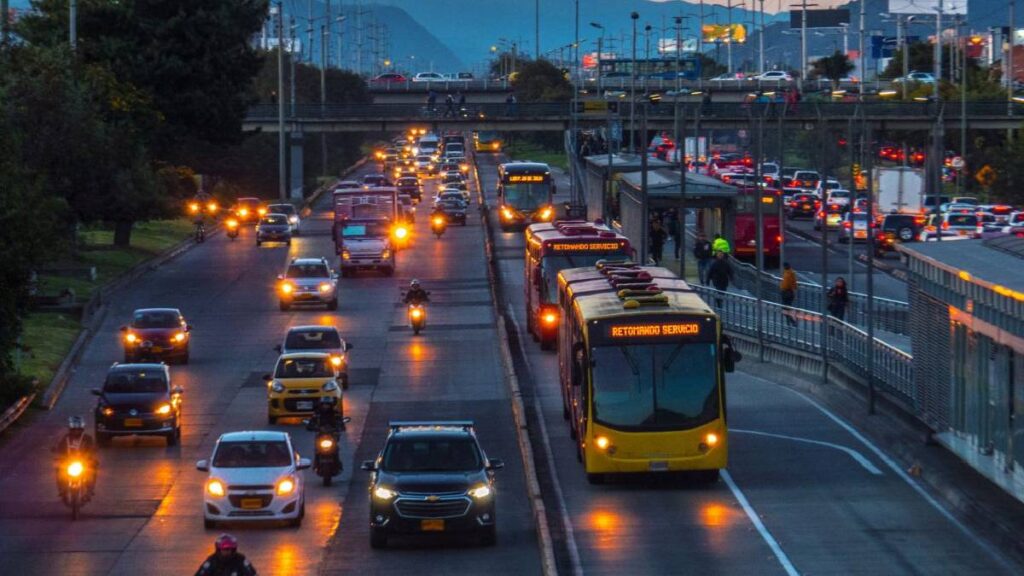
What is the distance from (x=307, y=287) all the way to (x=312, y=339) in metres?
15.1

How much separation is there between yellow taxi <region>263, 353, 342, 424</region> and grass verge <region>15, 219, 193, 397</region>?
17.2ft

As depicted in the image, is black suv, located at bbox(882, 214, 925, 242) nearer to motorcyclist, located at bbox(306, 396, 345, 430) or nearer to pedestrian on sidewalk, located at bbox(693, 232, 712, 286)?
pedestrian on sidewalk, located at bbox(693, 232, 712, 286)

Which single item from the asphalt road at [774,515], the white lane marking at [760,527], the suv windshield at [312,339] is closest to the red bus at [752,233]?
the suv windshield at [312,339]

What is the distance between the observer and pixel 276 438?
2708cm

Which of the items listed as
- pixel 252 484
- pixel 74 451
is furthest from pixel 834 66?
pixel 252 484

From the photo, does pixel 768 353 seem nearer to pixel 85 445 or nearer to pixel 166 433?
pixel 166 433

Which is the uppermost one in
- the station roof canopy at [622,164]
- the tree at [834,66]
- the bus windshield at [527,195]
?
the tree at [834,66]

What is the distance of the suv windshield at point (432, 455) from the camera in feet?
82.2

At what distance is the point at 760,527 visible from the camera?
25328mm

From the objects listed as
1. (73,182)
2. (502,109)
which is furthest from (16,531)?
(502,109)

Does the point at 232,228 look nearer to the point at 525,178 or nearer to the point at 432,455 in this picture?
the point at 525,178

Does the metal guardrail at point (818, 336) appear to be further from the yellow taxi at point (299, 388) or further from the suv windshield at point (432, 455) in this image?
the yellow taxi at point (299, 388)

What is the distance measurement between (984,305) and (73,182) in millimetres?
44571

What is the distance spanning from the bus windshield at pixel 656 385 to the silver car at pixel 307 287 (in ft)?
97.0
